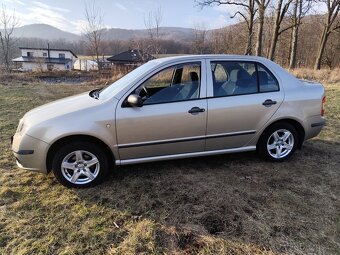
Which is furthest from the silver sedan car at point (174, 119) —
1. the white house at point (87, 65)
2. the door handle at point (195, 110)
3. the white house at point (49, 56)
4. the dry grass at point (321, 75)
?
the white house at point (49, 56)

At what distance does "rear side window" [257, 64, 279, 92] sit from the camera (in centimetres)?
451

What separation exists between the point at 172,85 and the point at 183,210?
5.87ft

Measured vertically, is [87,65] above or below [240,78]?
above

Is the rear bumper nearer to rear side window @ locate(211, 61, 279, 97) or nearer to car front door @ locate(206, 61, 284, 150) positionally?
car front door @ locate(206, 61, 284, 150)

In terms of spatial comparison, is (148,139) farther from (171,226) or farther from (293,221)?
(293,221)

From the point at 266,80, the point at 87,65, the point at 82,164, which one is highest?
the point at 87,65

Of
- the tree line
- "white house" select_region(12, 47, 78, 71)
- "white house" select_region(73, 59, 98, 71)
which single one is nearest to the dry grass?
the tree line

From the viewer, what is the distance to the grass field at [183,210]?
Result: 2.87 meters

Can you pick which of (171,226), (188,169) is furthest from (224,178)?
(171,226)

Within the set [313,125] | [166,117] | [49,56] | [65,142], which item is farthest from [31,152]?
[49,56]

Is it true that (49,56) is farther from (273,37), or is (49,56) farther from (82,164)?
(82,164)

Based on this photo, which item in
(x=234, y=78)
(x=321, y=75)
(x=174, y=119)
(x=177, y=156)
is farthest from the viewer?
(x=321, y=75)

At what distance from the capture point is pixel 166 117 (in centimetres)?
398

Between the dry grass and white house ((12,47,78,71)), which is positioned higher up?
white house ((12,47,78,71))
